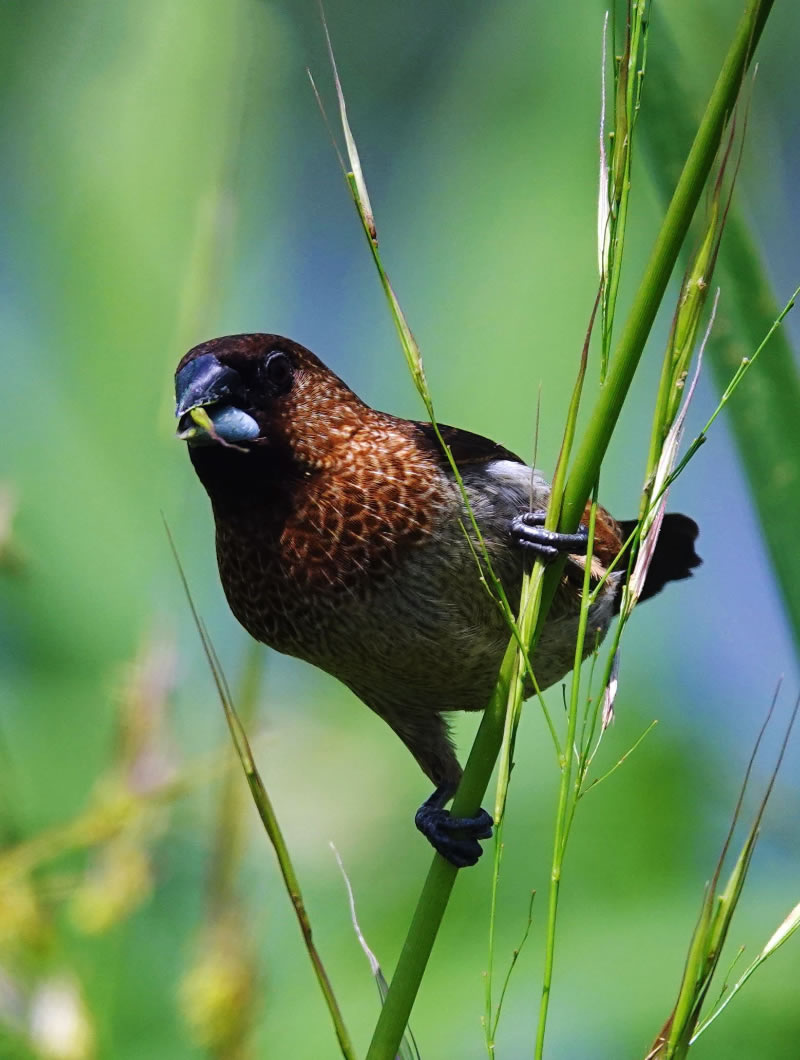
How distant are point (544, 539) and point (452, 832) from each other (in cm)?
44

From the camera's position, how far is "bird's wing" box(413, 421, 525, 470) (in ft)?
5.70

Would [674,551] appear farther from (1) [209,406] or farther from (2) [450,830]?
(1) [209,406]

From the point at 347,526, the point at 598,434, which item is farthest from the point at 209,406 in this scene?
the point at 598,434

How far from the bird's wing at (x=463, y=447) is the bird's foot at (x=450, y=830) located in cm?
49

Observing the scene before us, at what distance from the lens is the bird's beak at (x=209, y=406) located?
150 centimetres

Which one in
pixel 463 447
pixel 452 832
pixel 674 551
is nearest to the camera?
pixel 452 832

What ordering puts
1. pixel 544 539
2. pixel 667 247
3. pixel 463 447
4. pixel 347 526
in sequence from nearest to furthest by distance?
pixel 667 247
pixel 544 539
pixel 347 526
pixel 463 447

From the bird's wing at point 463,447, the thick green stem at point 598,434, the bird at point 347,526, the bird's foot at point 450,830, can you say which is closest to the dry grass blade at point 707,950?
the thick green stem at point 598,434

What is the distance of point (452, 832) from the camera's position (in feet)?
4.62

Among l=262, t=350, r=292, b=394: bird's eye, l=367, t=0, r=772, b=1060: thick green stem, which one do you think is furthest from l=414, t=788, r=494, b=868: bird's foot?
l=262, t=350, r=292, b=394: bird's eye

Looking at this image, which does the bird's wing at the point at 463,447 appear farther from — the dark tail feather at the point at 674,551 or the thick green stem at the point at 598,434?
the thick green stem at the point at 598,434

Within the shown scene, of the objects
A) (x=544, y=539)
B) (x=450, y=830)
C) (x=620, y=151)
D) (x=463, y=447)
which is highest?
(x=620, y=151)

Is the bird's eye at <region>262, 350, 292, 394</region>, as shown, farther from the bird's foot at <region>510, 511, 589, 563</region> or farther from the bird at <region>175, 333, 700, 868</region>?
the bird's foot at <region>510, 511, 589, 563</region>

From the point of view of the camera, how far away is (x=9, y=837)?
1.30m
